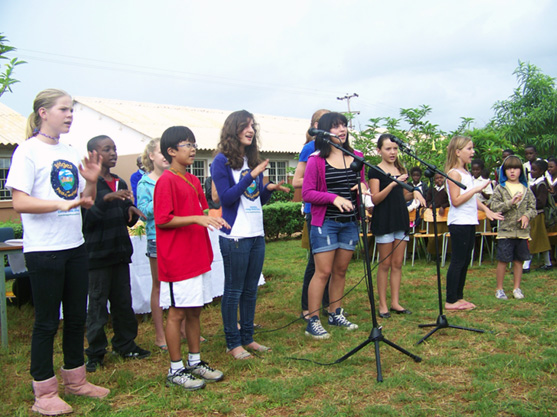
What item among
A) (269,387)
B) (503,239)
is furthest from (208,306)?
(503,239)

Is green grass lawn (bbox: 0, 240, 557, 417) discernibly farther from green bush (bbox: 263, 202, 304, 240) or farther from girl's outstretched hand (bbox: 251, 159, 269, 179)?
green bush (bbox: 263, 202, 304, 240)

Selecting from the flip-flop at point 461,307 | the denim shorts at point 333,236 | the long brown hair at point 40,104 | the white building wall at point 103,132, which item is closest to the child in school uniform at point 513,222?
the flip-flop at point 461,307

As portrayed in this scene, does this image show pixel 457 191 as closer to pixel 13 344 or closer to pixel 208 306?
pixel 208 306

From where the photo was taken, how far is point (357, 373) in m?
3.70

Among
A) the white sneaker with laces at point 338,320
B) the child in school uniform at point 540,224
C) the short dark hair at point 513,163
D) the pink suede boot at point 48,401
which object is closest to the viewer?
the pink suede boot at point 48,401

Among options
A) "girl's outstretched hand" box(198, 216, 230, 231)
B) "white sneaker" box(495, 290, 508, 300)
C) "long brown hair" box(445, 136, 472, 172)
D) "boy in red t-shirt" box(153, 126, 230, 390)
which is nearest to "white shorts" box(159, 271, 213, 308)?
"boy in red t-shirt" box(153, 126, 230, 390)

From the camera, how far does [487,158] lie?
1138cm

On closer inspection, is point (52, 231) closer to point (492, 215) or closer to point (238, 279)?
point (238, 279)

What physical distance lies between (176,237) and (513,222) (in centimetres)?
448

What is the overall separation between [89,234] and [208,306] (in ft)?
7.74

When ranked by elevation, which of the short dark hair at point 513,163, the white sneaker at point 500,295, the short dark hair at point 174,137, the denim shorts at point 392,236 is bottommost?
the white sneaker at point 500,295

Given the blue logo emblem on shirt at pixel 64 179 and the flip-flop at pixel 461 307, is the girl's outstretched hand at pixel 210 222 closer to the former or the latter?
the blue logo emblem on shirt at pixel 64 179

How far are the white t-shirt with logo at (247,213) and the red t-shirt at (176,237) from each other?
526 millimetres

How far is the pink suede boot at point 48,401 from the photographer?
128 inches
